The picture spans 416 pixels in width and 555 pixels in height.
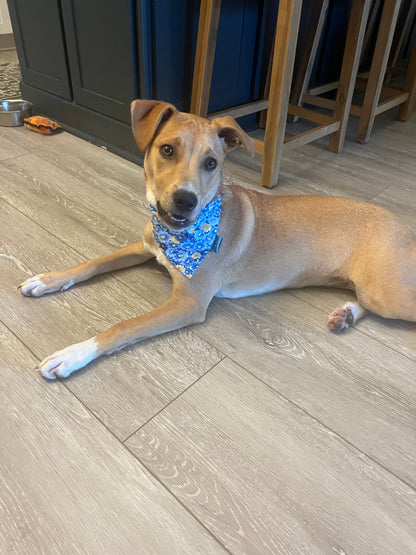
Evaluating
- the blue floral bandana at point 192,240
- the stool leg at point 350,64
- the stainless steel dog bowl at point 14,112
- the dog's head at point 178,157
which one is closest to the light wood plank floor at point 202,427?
the blue floral bandana at point 192,240

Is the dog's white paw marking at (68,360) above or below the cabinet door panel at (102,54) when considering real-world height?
below

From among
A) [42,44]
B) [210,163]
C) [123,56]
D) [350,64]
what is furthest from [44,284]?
[350,64]

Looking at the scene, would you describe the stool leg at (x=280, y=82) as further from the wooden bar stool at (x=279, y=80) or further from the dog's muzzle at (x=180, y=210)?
the dog's muzzle at (x=180, y=210)

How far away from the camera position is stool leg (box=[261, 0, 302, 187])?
8.08ft

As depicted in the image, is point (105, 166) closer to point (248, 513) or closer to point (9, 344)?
point (9, 344)

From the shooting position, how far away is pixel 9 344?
5.57 ft

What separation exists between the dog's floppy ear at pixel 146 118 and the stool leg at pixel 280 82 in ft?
4.26

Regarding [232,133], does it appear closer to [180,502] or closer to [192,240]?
[192,240]

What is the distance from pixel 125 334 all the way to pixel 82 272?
528mm

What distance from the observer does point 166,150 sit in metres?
1.64

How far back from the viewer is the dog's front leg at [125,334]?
1.56m

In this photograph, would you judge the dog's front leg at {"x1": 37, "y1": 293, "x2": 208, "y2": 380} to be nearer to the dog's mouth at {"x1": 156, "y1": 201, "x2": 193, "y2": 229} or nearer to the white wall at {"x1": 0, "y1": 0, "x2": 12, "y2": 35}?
the dog's mouth at {"x1": 156, "y1": 201, "x2": 193, "y2": 229}

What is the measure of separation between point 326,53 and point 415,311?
12.8ft

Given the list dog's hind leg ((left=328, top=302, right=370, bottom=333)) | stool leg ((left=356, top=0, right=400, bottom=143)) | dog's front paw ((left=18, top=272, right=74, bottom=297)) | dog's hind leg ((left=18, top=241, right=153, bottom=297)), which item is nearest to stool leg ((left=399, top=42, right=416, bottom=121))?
stool leg ((left=356, top=0, right=400, bottom=143))
